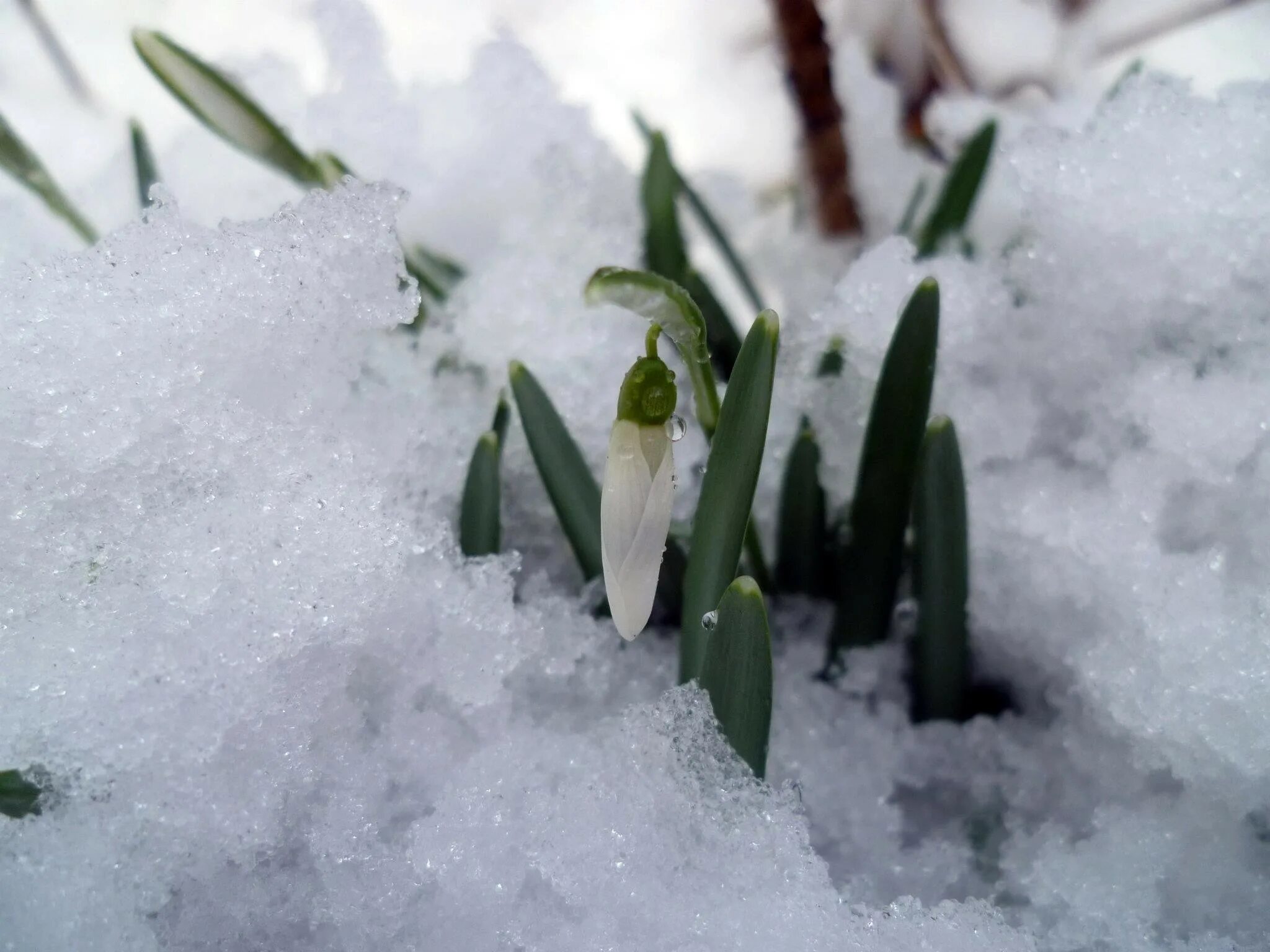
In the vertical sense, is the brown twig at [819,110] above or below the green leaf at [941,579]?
above

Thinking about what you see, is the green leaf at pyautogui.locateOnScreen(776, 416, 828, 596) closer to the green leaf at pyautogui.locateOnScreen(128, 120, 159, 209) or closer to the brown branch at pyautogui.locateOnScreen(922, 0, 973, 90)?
the green leaf at pyautogui.locateOnScreen(128, 120, 159, 209)

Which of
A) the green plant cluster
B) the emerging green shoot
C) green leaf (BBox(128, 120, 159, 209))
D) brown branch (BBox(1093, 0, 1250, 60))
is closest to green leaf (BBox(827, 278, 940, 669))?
the green plant cluster

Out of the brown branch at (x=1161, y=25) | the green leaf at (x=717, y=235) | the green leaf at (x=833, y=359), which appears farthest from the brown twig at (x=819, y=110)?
the brown branch at (x=1161, y=25)

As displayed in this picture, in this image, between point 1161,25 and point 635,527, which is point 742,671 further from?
point 1161,25

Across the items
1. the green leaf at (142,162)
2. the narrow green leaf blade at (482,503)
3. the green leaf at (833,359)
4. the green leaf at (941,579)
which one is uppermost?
the green leaf at (142,162)

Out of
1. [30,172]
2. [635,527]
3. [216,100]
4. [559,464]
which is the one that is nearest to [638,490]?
[635,527]

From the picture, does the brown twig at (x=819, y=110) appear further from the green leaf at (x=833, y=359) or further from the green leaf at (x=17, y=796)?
the green leaf at (x=17, y=796)

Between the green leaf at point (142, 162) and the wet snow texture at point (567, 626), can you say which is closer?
the wet snow texture at point (567, 626)
